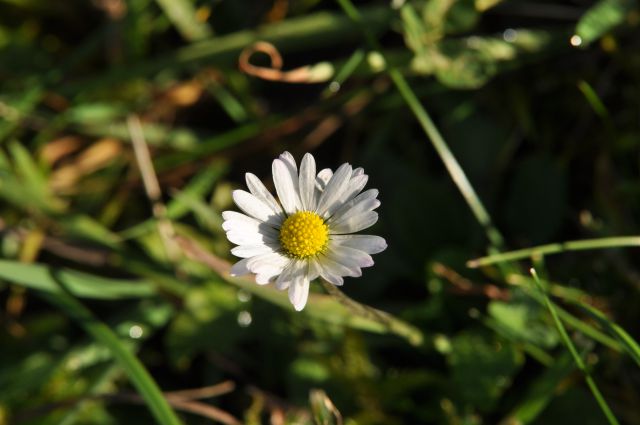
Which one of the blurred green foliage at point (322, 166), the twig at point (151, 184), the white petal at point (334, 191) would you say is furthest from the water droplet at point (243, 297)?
the white petal at point (334, 191)

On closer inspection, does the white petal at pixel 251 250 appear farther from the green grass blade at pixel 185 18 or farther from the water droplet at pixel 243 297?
the green grass blade at pixel 185 18

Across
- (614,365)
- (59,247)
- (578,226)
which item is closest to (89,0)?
(59,247)

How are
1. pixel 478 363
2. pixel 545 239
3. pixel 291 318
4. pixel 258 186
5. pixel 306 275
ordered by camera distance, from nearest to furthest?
pixel 306 275
pixel 258 186
pixel 478 363
pixel 291 318
pixel 545 239

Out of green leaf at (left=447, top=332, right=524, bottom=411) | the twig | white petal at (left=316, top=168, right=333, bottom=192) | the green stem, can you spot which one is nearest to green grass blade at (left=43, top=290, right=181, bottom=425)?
the twig

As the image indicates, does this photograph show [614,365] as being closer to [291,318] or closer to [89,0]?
[291,318]

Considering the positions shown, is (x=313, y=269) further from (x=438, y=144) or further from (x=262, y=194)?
(x=438, y=144)

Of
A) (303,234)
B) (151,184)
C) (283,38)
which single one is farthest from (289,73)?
(303,234)
